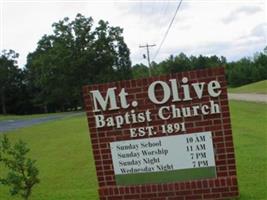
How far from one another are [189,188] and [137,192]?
836 millimetres

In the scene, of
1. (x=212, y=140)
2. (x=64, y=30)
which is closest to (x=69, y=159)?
(x=212, y=140)

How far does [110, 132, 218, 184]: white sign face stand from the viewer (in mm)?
7176

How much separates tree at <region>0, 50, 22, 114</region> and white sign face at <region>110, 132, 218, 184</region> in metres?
68.9

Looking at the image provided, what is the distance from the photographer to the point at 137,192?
752cm

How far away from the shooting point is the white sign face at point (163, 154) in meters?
7.18

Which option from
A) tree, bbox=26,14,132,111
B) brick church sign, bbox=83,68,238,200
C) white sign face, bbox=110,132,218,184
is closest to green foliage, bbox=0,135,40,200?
brick church sign, bbox=83,68,238,200

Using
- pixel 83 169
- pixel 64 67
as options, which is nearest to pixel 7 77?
pixel 64 67

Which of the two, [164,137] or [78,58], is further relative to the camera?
[78,58]

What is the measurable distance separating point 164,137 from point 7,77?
70.3m

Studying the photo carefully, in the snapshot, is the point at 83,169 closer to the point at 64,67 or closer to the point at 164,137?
the point at 164,137

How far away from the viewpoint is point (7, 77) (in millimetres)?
74500

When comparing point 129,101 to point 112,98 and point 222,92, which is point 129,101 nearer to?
point 112,98

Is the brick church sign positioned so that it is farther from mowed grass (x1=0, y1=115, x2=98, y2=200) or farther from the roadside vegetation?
the roadside vegetation

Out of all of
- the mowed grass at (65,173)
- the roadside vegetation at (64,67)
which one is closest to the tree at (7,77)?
the roadside vegetation at (64,67)
